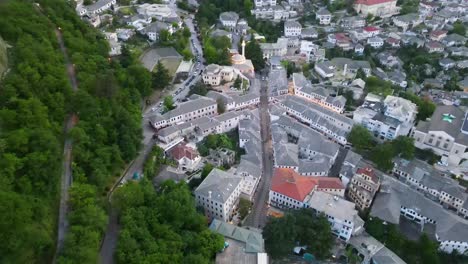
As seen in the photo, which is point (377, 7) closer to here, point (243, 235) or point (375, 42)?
point (375, 42)

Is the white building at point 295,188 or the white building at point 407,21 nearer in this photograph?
the white building at point 295,188

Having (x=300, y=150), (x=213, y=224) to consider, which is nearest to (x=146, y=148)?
(x=213, y=224)

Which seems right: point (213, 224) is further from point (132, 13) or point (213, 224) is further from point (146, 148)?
point (132, 13)

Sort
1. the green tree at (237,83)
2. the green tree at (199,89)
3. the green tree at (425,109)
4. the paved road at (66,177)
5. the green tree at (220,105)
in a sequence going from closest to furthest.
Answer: the paved road at (66,177), the green tree at (220,105), the green tree at (425,109), the green tree at (199,89), the green tree at (237,83)

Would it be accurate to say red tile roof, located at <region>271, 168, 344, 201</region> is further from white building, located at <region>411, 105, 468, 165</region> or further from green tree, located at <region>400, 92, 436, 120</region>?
green tree, located at <region>400, 92, 436, 120</region>

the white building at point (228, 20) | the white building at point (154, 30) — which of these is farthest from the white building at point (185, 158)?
the white building at point (228, 20)

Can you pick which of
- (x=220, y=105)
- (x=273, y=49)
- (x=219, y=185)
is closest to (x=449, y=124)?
(x=220, y=105)

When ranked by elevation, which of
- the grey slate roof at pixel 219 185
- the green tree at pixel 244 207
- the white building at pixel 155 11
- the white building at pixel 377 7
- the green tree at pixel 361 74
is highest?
the white building at pixel 155 11

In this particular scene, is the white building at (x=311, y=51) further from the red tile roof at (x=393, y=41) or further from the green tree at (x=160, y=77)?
the green tree at (x=160, y=77)
